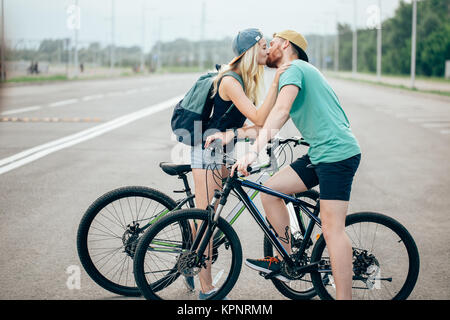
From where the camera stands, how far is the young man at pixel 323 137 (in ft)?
11.5

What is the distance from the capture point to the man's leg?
3.59m

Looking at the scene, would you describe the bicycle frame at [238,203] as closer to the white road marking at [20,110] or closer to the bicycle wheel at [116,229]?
the bicycle wheel at [116,229]

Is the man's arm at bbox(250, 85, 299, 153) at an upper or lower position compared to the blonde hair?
lower

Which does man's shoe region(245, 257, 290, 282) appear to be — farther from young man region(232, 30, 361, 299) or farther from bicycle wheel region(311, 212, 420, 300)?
young man region(232, 30, 361, 299)

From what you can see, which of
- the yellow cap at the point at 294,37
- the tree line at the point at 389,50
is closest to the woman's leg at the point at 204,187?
the yellow cap at the point at 294,37

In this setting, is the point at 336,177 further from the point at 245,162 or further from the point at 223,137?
the point at 223,137

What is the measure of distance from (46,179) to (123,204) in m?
4.71

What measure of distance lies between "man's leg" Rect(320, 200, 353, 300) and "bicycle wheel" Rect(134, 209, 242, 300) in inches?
22.2

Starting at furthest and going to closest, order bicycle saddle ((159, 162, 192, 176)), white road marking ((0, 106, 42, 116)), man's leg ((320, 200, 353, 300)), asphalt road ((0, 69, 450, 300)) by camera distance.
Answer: white road marking ((0, 106, 42, 116)) < asphalt road ((0, 69, 450, 300)) < bicycle saddle ((159, 162, 192, 176)) < man's leg ((320, 200, 353, 300))

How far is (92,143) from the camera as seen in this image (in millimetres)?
12148

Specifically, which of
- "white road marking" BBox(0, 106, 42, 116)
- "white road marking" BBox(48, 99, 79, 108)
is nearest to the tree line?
"white road marking" BBox(48, 99, 79, 108)

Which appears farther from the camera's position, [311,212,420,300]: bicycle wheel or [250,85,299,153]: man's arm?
[311,212,420,300]: bicycle wheel

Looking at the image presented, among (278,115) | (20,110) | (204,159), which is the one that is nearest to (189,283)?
Result: (204,159)
